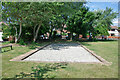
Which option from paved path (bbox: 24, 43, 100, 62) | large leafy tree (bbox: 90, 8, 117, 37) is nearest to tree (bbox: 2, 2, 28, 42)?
paved path (bbox: 24, 43, 100, 62)

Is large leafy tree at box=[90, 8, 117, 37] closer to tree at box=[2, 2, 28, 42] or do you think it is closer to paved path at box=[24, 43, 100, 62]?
tree at box=[2, 2, 28, 42]

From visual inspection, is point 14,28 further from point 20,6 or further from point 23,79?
point 23,79

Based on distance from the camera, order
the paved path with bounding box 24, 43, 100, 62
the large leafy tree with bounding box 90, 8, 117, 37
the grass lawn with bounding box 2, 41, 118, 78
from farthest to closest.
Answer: the large leafy tree with bounding box 90, 8, 117, 37, the paved path with bounding box 24, 43, 100, 62, the grass lawn with bounding box 2, 41, 118, 78

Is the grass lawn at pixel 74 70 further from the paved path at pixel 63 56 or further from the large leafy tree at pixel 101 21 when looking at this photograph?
the large leafy tree at pixel 101 21

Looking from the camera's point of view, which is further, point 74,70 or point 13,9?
point 13,9

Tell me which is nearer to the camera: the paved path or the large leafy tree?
the paved path

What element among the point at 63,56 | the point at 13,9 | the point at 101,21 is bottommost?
the point at 63,56

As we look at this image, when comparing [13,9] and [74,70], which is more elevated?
[13,9]

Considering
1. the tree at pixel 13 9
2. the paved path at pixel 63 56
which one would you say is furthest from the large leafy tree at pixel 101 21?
the paved path at pixel 63 56

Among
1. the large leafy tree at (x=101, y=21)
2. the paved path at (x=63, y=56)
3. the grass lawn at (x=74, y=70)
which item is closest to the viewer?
the grass lawn at (x=74, y=70)

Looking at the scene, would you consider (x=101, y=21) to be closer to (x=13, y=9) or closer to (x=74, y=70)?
(x=13, y=9)

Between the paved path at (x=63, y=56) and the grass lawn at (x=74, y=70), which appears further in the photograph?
the paved path at (x=63, y=56)

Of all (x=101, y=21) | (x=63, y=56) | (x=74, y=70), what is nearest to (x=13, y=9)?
(x=63, y=56)

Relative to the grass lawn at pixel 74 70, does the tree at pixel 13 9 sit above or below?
above
